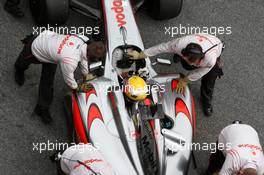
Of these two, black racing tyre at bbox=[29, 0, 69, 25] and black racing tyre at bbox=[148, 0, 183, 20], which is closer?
black racing tyre at bbox=[29, 0, 69, 25]

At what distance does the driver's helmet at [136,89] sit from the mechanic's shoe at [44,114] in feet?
3.61

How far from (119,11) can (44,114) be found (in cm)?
149

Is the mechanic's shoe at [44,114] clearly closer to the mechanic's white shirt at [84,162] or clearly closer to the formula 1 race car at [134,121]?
the formula 1 race car at [134,121]

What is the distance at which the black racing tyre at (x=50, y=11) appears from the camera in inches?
232

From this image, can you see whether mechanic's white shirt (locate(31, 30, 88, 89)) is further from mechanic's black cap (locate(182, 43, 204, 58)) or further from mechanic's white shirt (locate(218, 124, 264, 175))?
mechanic's white shirt (locate(218, 124, 264, 175))

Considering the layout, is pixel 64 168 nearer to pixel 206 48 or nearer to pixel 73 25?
pixel 206 48

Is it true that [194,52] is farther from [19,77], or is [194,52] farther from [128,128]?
[19,77]

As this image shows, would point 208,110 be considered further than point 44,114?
Yes

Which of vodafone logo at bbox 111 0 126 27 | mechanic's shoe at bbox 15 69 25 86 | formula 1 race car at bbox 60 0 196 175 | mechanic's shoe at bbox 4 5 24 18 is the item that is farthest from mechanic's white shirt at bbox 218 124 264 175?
mechanic's shoe at bbox 4 5 24 18

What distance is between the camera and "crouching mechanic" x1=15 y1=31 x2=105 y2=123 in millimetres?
4840

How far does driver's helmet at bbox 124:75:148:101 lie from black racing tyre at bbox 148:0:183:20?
68.9 inches

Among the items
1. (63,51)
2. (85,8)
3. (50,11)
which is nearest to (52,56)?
(63,51)

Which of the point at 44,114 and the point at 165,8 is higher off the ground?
the point at 165,8

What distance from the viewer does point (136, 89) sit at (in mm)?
4863
